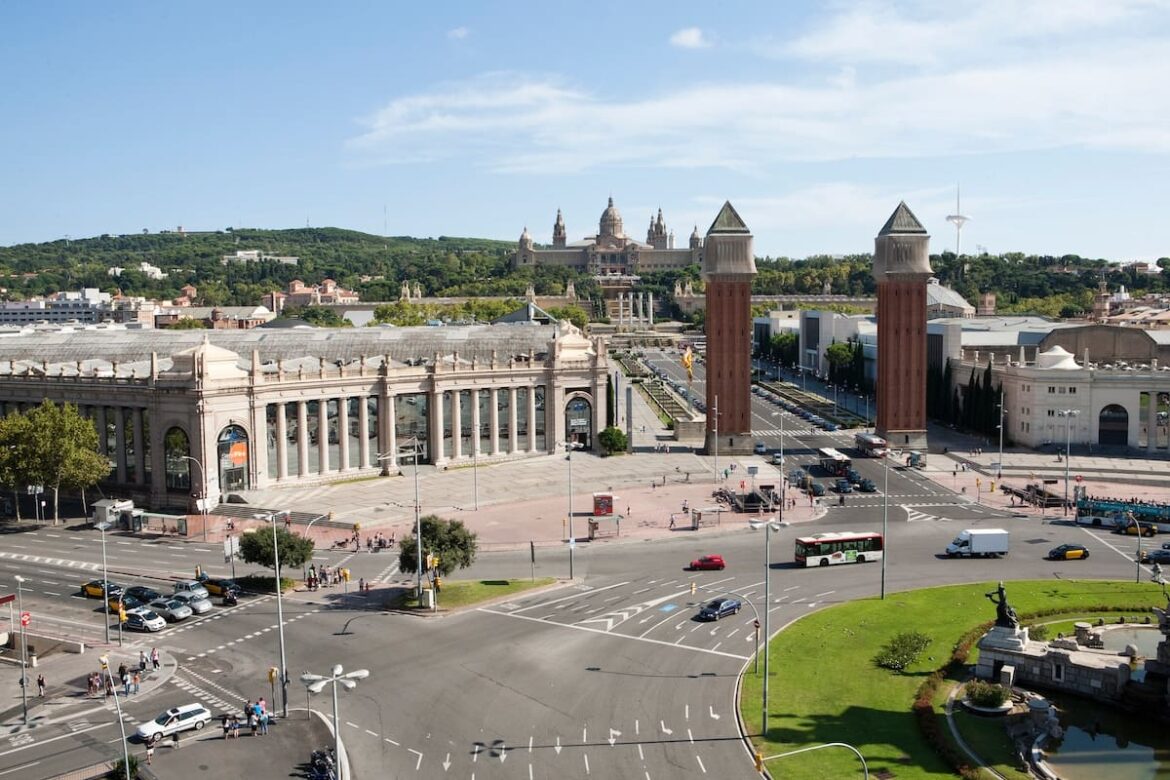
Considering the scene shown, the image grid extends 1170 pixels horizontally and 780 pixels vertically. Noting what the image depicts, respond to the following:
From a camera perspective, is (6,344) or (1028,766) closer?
(1028,766)

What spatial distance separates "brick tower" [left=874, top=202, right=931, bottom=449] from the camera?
12100 cm

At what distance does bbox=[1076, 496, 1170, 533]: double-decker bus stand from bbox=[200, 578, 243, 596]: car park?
64.6 m

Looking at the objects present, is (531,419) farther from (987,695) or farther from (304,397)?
(987,695)

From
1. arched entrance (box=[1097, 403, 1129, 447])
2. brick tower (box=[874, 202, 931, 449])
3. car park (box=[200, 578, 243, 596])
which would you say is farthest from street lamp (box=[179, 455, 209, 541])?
arched entrance (box=[1097, 403, 1129, 447])

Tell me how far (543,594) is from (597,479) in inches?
1557

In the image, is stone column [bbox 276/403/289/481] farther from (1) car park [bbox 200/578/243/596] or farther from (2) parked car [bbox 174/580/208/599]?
(2) parked car [bbox 174/580/208/599]

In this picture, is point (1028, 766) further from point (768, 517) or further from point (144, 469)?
point (144, 469)

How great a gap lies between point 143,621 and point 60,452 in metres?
32.8

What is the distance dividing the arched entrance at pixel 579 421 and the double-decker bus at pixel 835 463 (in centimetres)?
2632

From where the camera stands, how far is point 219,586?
6469 centimetres

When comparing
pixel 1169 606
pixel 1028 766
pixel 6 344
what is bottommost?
pixel 1028 766

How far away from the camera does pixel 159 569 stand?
7162cm

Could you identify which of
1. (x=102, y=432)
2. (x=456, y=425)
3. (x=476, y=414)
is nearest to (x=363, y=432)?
(x=456, y=425)

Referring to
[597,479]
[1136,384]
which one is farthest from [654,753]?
[1136,384]
